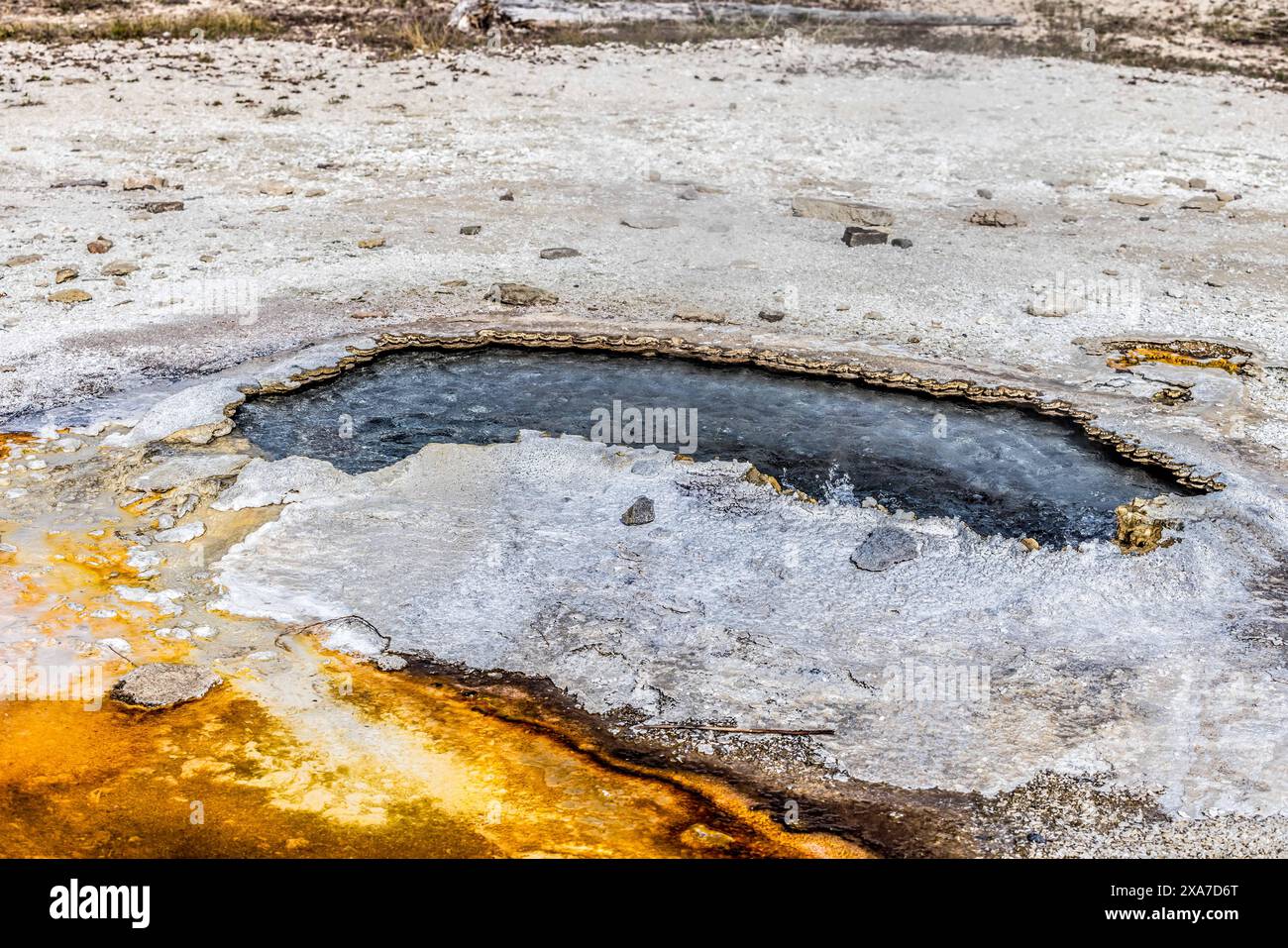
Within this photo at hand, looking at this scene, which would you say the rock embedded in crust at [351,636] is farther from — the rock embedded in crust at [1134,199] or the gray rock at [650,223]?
the rock embedded in crust at [1134,199]

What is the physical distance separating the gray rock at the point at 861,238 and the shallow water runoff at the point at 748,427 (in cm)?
186

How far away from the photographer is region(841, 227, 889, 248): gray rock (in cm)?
737

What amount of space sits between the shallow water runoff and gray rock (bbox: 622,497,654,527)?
57 centimetres

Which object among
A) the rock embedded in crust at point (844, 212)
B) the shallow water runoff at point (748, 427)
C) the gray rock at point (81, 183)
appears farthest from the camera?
the gray rock at point (81, 183)

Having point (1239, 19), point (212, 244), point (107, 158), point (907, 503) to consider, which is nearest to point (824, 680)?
point (907, 503)

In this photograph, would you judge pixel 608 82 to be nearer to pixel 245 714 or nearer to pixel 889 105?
pixel 889 105

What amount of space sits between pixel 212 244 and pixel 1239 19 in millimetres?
10813

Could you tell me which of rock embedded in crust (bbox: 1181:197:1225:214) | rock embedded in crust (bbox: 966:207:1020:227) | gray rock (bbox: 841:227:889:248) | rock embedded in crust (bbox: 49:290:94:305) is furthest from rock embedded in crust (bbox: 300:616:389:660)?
rock embedded in crust (bbox: 1181:197:1225:214)

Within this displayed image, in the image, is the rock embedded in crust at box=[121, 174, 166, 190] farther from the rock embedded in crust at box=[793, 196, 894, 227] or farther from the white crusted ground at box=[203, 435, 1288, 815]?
the rock embedded in crust at box=[793, 196, 894, 227]

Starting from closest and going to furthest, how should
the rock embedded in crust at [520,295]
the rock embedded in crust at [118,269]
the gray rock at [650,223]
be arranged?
the rock embedded in crust at [520,295] < the rock embedded in crust at [118,269] < the gray rock at [650,223]

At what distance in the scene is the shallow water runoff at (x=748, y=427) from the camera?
15.9ft

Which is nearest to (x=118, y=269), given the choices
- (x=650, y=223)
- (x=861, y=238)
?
(x=650, y=223)

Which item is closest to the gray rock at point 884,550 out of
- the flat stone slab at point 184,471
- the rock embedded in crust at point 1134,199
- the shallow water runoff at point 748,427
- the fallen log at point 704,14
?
the shallow water runoff at point 748,427

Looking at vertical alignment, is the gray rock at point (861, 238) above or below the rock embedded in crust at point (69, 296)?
above
